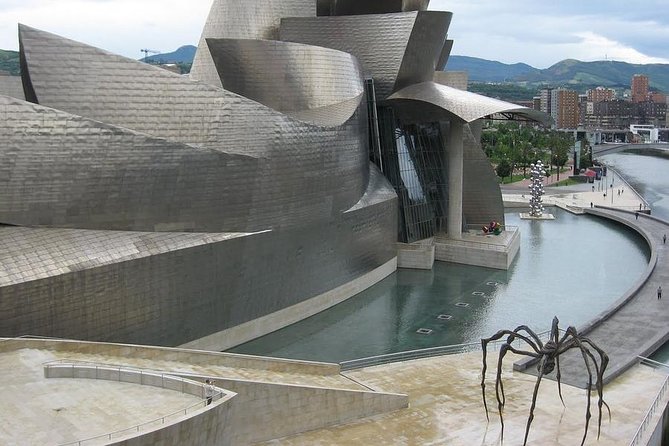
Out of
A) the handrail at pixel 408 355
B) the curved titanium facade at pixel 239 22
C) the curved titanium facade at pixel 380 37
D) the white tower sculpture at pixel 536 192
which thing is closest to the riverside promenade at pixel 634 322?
the handrail at pixel 408 355

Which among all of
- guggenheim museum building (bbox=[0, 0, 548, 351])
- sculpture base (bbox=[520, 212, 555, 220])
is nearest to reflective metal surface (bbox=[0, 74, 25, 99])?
guggenheim museum building (bbox=[0, 0, 548, 351])

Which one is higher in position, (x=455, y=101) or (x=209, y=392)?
(x=455, y=101)

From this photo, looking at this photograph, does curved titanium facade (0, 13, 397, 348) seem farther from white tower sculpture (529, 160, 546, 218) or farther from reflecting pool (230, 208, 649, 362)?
white tower sculpture (529, 160, 546, 218)

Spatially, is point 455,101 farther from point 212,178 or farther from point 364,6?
point 212,178

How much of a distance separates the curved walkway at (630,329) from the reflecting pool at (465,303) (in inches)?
49.9

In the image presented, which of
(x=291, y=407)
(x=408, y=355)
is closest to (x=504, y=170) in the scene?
(x=408, y=355)

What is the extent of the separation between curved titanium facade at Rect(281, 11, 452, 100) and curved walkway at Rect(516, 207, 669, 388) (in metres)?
15.7

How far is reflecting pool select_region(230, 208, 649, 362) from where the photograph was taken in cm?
2659

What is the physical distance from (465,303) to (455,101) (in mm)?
11230

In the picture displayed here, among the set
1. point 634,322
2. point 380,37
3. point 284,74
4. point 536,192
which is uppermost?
point 380,37

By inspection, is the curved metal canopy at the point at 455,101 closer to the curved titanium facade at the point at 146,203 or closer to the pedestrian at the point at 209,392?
the curved titanium facade at the point at 146,203

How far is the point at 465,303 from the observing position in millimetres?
32094

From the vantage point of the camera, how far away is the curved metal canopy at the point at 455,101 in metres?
36.9

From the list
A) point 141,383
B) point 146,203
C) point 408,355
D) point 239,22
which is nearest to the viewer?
point 141,383
